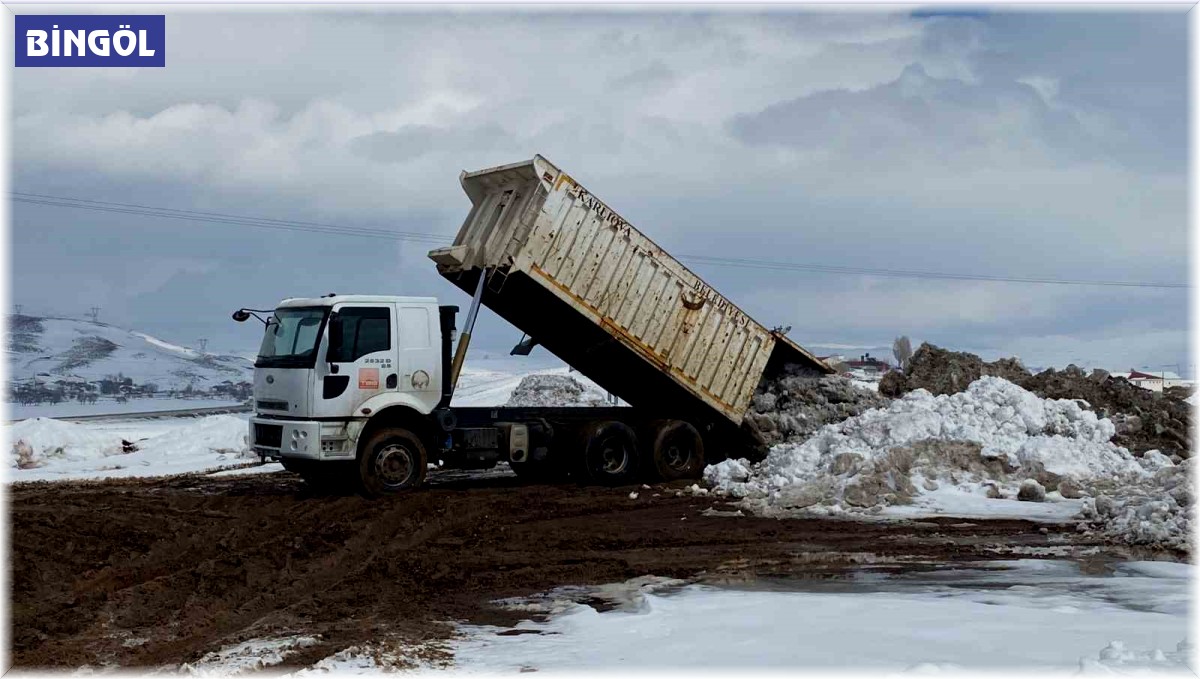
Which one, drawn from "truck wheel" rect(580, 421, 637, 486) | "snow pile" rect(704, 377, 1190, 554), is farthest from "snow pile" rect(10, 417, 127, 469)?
"snow pile" rect(704, 377, 1190, 554)

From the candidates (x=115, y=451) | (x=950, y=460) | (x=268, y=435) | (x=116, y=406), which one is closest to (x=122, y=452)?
(x=115, y=451)

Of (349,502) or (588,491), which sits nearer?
(349,502)


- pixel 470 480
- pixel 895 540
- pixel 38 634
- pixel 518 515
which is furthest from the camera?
pixel 470 480

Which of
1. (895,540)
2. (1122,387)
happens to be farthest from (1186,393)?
(895,540)

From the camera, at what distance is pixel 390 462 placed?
14164 millimetres

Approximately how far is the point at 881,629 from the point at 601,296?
8.60 m

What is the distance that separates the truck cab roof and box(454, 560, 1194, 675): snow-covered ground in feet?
21.3

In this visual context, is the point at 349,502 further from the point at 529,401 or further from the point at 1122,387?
the point at 529,401

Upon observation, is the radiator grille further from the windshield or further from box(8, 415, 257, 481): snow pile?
box(8, 415, 257, 481): snow pile

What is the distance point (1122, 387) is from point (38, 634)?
55.4 ft

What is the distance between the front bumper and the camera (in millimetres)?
13578

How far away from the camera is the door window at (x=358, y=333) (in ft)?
45.1

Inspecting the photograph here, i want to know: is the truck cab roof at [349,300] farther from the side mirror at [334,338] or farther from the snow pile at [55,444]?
the snow pile at [55,444]

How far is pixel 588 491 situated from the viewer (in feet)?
50.9
